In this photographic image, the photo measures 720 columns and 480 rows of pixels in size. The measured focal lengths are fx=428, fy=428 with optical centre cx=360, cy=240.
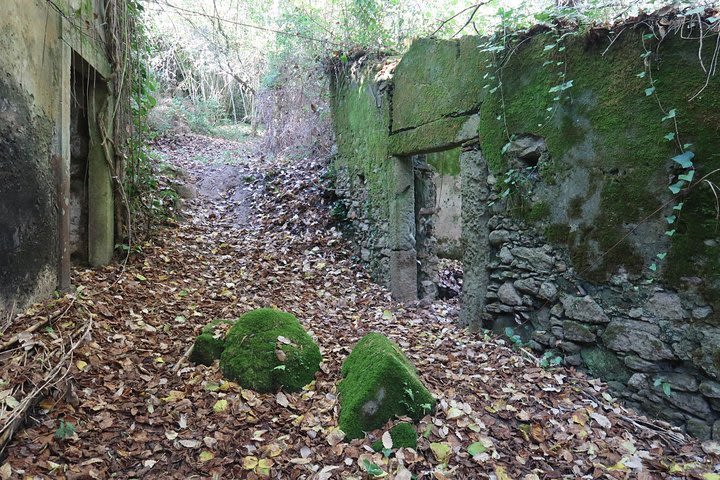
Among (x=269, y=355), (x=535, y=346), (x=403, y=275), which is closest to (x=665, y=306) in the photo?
(x=535, y=346)

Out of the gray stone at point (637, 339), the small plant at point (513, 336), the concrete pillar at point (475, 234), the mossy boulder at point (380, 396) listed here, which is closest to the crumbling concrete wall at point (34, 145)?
the mossy boulder at point (380, 396)

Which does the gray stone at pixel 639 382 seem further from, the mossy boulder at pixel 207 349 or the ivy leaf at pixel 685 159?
the mossy boulder at pixel 207 349

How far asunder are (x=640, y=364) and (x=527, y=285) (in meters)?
1.01

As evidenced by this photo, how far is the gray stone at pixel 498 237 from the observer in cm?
390

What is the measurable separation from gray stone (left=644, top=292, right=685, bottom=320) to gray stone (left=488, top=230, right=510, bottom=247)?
1239 mm

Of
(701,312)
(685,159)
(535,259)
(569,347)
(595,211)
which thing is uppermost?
(685,159)

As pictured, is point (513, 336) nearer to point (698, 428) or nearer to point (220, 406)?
point (698, 428)

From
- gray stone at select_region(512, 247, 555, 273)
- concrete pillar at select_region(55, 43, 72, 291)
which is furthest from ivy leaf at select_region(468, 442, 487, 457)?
concrete pillar at select_region(55, 43, 72, 291)

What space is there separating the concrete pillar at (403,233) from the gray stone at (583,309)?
7.21 feet

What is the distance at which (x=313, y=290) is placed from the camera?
5.21m

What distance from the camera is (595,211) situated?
3.24 metres

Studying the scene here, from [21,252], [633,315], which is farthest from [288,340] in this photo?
[633,315]

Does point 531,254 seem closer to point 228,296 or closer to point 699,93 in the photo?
point 699,93

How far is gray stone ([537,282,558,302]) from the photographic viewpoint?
139 inches
